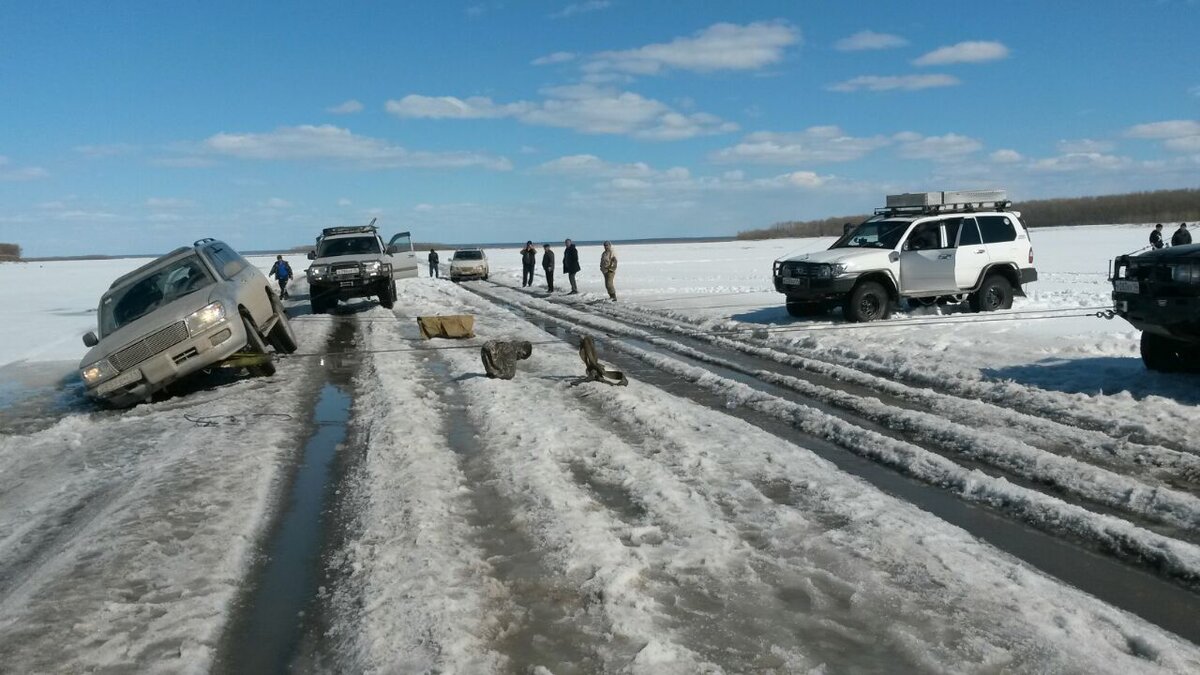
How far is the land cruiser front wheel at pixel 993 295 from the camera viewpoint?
50.2ft

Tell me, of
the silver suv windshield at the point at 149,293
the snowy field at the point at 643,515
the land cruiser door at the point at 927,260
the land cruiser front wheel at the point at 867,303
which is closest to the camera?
the snowy field at the point at 643,515

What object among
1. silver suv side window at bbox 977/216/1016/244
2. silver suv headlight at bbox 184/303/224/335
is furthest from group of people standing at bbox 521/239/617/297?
silver suv headlight at bbox 184/303/224/335

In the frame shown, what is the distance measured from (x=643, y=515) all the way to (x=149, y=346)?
23.6 feet

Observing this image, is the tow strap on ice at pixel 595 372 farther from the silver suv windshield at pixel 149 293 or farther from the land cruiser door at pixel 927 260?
the land cruiser door at pixel 927 260

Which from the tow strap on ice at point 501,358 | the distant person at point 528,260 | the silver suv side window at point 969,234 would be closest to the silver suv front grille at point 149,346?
the tow strap on ice at point 501,358

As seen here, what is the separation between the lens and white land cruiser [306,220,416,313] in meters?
20.3

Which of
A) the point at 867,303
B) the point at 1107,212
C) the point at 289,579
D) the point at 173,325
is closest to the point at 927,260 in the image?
the point at 867,303

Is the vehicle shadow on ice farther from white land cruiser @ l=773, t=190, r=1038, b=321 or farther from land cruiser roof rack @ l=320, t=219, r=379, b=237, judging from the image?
land cruiser roof rack @ l=320, t=219, r=379, b=237

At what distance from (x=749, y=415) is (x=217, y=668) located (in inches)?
212

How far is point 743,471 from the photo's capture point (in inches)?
237

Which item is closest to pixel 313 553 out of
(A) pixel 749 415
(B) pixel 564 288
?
(A) pixel 749 415

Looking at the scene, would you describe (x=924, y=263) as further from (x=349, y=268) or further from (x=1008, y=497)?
(x=349, y=268)

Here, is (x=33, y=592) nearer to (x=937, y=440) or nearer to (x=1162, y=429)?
(x=937, y=440)

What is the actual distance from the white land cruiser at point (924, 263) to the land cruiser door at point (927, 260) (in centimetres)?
2
